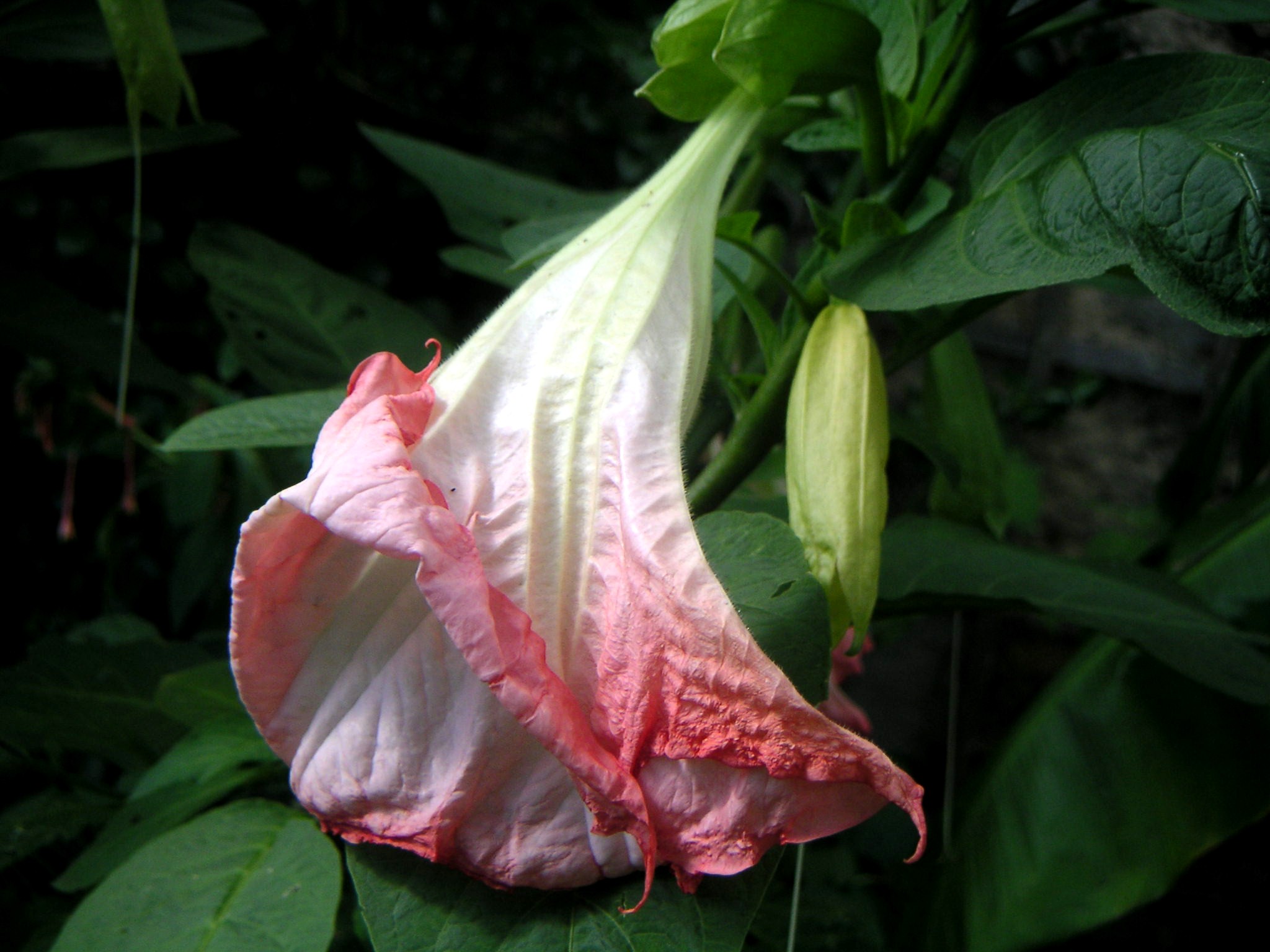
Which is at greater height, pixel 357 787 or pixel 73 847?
pixel 357 787

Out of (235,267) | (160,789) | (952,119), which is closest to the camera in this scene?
(952,119)

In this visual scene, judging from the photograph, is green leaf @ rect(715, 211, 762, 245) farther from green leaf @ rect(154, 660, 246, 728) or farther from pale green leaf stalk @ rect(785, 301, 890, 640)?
green leaf @ rect(154, 660, 246, 728)

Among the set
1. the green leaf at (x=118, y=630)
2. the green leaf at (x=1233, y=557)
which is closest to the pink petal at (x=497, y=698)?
the green leaf at (x=118, y=630)

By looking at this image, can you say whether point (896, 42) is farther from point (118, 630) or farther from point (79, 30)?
point (118, 630)

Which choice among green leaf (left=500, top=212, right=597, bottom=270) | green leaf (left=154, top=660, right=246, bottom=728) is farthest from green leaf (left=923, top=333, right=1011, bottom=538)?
green leaf (left=154, top=660, right=246, bottom=728)

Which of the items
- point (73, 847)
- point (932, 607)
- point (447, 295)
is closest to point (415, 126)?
point (447, 295)

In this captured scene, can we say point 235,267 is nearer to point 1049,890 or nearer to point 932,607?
point 932,607

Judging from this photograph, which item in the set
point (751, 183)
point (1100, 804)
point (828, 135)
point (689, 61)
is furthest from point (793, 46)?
point (1100, 804)
